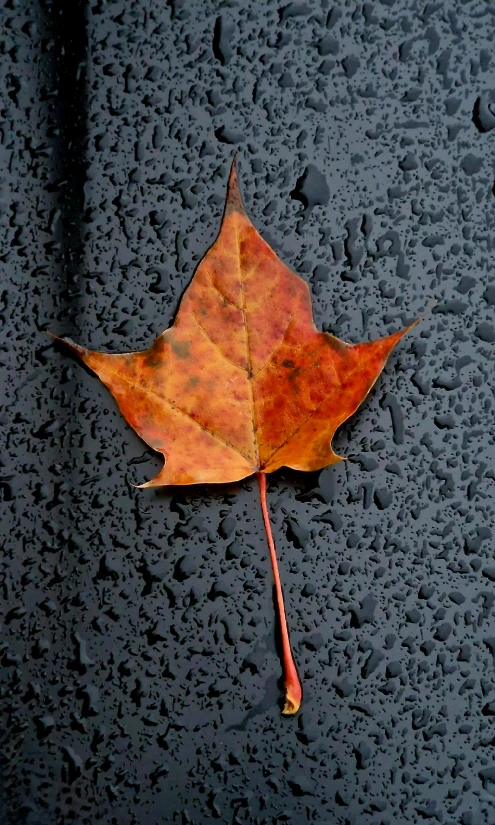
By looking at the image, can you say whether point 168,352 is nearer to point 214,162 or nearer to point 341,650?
point 214,162

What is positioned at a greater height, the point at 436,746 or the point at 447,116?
the point at 447,116

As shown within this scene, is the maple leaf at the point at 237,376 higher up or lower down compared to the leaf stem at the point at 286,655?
higher up

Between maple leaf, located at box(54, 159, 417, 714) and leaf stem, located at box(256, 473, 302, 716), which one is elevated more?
maple leaf, located at box(54, 159, 417, 714)

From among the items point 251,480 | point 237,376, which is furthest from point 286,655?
point 237,376

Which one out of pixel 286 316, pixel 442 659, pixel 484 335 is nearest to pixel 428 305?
pixel 484 335
